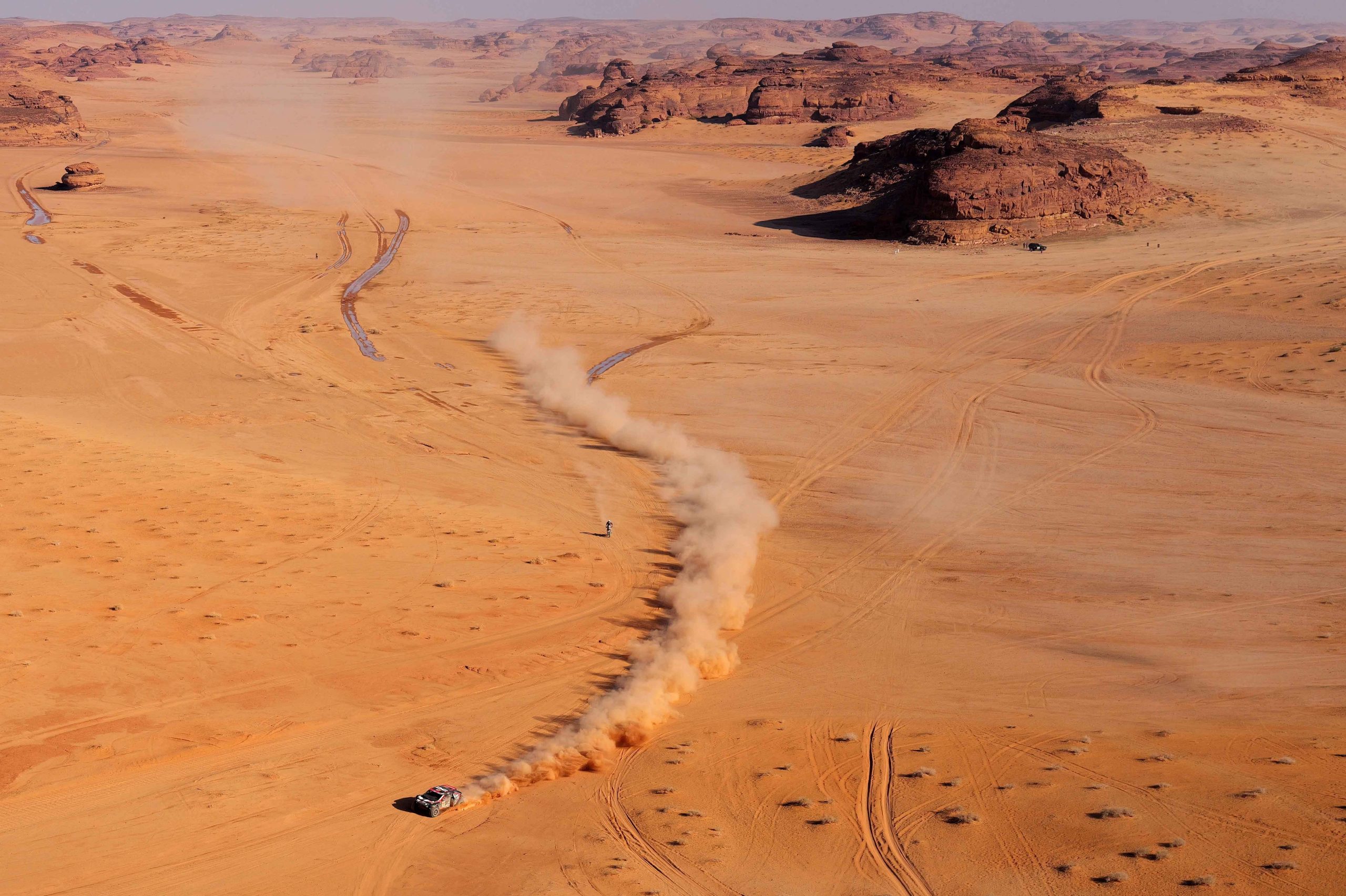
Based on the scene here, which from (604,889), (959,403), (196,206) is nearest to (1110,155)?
(959,403)

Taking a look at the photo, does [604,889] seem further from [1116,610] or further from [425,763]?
[1116,610]

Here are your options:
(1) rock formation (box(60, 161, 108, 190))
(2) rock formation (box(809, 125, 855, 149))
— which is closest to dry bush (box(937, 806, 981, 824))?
(1) rock formation (box(60, 161, 108, 190))

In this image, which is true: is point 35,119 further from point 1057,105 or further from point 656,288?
point 1057,105

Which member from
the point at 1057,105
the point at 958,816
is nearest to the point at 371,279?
the point at 958,816

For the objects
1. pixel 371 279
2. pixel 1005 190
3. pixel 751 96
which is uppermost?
pixel 751 96

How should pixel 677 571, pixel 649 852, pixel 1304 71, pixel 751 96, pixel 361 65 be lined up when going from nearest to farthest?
pixel 649 852 → pixel 677 571 → pixel 1304 71 → pixel 751 96 → pixel 361 65

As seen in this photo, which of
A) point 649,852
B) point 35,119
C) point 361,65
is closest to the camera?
point 649,852

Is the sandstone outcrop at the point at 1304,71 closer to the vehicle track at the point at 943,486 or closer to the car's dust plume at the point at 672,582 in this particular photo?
the vehicle track at the point at 943,486
